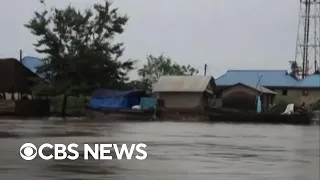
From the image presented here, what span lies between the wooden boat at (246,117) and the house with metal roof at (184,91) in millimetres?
1756

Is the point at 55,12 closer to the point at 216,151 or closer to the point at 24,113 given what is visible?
the point at 24,113

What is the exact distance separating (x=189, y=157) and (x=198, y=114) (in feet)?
25.7

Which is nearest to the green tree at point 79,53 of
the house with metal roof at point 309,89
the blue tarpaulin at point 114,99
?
the blue tarpaulin at point 114,99

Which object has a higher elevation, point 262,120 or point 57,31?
point 57,31

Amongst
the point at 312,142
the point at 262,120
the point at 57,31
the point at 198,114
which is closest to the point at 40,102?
the point at 57,31

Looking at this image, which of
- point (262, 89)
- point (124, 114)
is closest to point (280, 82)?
point (262, 89)

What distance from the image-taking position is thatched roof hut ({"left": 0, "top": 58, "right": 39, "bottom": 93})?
15.0 m

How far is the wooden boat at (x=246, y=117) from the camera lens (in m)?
16.0

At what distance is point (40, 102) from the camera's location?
1644 centimetres

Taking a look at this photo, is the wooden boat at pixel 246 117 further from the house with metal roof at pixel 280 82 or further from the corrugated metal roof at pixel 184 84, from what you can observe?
the corrugated metal roof at pixel 184 84

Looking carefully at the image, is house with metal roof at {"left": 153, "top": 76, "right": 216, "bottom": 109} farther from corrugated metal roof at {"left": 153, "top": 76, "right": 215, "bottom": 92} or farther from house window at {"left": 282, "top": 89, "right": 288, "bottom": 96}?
house window at {"left": 282, "top": 89, "right": 288, "bottom": 96}

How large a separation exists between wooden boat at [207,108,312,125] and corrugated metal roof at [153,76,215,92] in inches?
84.4

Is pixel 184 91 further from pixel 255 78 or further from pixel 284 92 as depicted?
pixel 255 78

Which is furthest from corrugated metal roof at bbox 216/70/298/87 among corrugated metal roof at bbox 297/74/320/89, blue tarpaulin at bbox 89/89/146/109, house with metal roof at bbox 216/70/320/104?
blue tarpaulin at bbox 89/89/146/109
